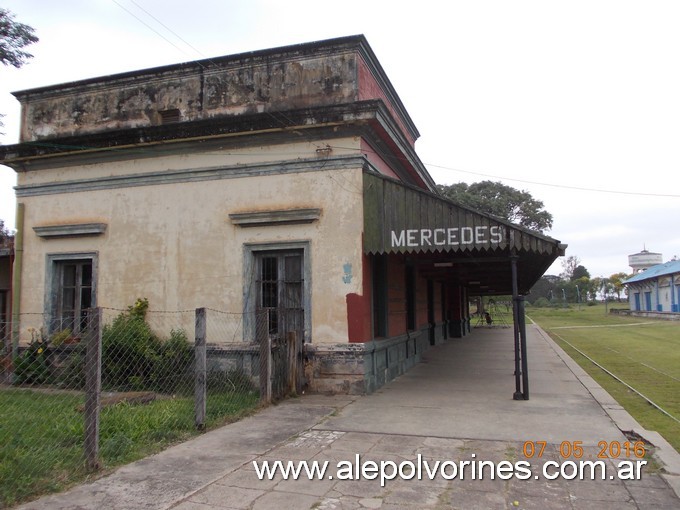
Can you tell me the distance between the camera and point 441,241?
8.61m

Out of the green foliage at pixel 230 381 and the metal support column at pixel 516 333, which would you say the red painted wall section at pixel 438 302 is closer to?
the metal support column at pixel 516 333

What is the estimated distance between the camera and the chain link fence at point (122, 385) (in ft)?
16.5

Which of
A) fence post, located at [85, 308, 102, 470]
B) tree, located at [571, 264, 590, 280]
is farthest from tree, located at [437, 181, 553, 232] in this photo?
tree, located at [571, 264, 590, 280]

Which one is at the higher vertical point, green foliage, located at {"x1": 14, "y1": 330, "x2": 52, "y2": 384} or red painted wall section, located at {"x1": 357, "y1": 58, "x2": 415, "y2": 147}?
red painted wall section, located at {"x1": 357, "y1": 58, "x2": 415, "y2": 147}

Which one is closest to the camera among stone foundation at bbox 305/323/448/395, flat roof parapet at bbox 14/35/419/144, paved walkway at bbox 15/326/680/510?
paved walkway at bbox 15/326/680/510

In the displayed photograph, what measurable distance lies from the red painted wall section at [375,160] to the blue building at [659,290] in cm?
4609

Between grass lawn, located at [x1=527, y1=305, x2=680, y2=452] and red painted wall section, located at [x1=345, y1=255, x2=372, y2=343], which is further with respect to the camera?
red painted wall section, located at [x1=345, y1=255, x2=372, y2=343]

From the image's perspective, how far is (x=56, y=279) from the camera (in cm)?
1116

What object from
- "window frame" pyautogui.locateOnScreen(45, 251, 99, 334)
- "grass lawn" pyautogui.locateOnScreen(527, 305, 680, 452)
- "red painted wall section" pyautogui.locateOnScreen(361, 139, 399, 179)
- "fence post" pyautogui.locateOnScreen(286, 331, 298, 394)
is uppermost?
"red painted wall section" pyautogui.locateOnScreen(361, 139, 399, 179)

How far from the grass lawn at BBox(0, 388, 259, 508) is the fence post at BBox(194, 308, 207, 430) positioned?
182 millimetres

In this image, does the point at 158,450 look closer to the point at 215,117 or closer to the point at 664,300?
the point at 215,117

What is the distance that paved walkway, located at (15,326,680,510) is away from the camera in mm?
4281

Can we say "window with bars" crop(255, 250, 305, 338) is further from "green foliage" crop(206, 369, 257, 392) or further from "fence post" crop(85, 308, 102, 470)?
"fence post" crop(85, 308, 102, 470)

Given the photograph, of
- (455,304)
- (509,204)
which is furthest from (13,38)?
(509,204)
